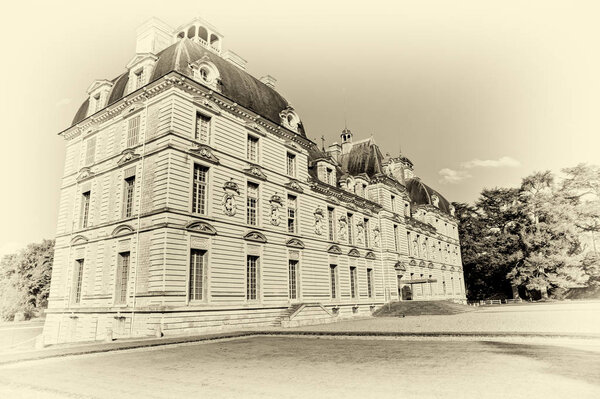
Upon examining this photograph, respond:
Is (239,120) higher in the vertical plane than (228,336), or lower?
higher

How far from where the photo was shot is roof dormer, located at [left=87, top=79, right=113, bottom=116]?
79.4 ft

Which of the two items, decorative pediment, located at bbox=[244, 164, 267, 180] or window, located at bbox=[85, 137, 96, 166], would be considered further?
window, located at bbox=[85, 137, 96, 166]

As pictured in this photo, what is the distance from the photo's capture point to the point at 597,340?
11.0 m

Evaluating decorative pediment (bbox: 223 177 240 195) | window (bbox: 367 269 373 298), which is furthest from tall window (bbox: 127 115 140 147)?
window (bbox: 367 269 373 298)

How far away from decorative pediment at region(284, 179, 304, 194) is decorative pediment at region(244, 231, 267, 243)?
473 cm

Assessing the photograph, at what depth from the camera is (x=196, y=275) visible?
61.5ft

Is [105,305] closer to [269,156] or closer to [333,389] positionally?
[269,156]

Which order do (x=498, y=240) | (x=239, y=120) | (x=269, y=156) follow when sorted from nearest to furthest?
(x=239, y=120) < (x=269, y=156) < (x=498, y=240)

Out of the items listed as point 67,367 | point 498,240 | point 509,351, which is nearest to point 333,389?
point 509,351

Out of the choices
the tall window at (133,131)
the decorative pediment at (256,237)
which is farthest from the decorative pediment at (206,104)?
the decorative pediment at (256,237)

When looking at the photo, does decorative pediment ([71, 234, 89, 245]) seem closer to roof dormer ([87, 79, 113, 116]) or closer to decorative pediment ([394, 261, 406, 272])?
roof dormer ([87, 79, 113, 116])

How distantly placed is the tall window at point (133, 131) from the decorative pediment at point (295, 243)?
11065mm

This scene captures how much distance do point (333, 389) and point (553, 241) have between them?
4646 centimetres

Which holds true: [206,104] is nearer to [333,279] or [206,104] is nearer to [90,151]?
[90,151]
